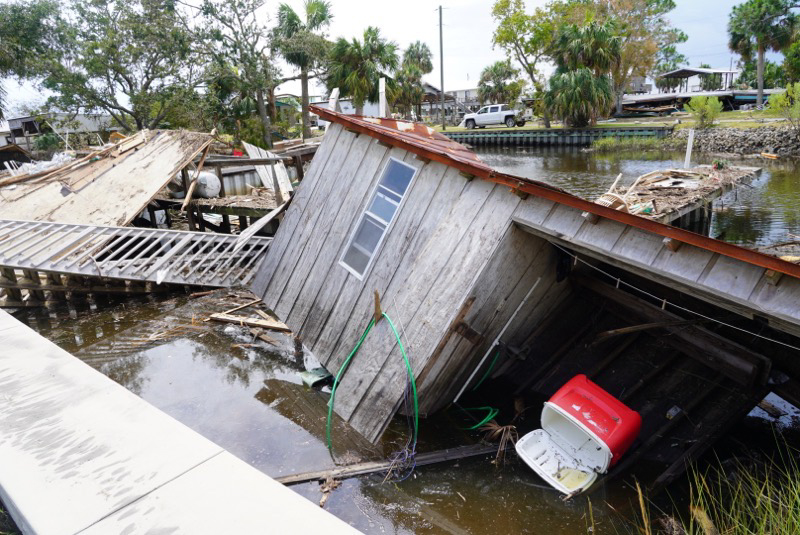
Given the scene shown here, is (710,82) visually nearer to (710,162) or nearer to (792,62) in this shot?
(792,62)

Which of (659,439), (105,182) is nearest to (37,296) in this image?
(105,182)

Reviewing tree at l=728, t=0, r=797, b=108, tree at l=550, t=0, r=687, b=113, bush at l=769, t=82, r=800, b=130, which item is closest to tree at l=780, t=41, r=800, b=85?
tree at l=728, t=0, r=797, b=108

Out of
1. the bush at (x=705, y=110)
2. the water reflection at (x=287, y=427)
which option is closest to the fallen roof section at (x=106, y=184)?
the water reflection at (x=287, y=427)

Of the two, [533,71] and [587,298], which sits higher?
[533,71]

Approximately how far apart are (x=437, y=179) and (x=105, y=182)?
12394mm

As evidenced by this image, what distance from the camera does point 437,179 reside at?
19.7 ft

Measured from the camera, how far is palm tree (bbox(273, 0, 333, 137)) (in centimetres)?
3077

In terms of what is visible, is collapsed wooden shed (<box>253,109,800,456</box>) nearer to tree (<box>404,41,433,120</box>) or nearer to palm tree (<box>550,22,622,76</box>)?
palm tree (<box>550,22,622,76</box>)

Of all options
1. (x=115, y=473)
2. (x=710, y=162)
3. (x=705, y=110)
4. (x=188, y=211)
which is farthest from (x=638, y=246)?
(x=705, y=110)

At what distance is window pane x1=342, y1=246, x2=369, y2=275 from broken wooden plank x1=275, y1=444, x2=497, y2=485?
7.83 feet

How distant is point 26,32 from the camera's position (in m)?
29.8

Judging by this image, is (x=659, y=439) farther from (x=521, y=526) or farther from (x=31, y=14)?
(x=31, y=14)

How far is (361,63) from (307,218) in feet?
90.5

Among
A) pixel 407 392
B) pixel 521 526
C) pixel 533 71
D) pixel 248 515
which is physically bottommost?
pixel 521 526
